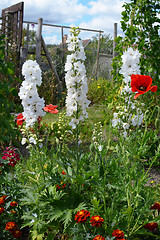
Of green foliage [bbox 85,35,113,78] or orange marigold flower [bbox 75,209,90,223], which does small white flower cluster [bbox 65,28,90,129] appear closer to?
orange marigold flower [bbox 75,209,90,223]

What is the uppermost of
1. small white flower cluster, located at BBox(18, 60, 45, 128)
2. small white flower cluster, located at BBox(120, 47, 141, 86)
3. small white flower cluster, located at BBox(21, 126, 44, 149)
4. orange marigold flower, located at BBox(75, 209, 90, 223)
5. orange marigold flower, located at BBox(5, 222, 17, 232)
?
small white flower cluster, located at BBox(120, 47, 141, 86)

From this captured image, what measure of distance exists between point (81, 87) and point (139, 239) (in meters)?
1.21

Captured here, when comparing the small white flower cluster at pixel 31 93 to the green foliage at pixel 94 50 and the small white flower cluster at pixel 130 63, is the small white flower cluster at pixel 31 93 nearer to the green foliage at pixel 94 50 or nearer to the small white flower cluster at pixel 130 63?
the small white flower cluster at pixel 130 63

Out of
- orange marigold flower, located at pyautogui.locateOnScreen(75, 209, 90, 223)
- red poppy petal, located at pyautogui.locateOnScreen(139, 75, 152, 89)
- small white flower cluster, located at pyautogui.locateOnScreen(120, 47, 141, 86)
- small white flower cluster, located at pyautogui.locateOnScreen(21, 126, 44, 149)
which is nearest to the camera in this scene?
orange marigold flower, located at pyautogui.locateOnScreen(75, 209, 90, 223)

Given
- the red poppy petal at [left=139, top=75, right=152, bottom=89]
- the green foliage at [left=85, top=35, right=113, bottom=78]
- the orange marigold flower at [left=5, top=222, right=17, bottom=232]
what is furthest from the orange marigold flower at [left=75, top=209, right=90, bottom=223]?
the green foliage at [left=85, top=35, right=113, bottom=78]

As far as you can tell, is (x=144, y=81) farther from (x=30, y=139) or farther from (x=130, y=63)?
(x=30, y=139)

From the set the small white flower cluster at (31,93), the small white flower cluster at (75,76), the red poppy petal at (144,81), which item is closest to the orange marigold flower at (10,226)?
the small white flower cluster at (31,93)

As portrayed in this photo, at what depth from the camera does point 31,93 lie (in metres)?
1.61

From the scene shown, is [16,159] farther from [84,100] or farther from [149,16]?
[149,16]

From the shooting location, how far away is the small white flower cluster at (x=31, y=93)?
5.30 ft

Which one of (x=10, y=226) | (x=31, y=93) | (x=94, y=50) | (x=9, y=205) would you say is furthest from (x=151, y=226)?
(x=94, y=50)

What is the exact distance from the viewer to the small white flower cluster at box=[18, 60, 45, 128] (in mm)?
1614

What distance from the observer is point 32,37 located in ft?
41.4

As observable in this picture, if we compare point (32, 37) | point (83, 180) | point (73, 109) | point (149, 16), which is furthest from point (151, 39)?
point (32, 37)
